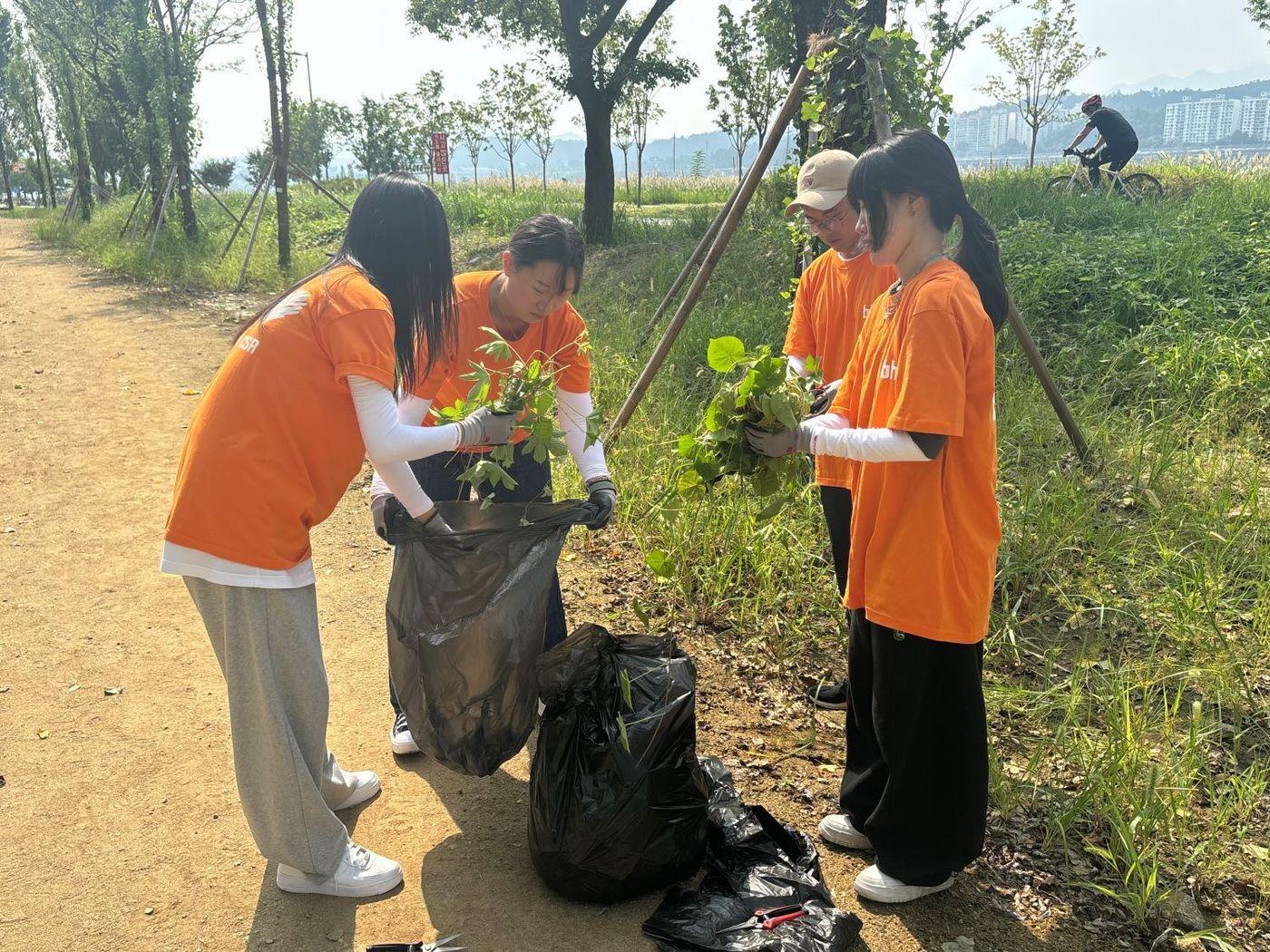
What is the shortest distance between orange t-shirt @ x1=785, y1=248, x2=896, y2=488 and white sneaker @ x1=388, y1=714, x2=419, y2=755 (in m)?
1.54

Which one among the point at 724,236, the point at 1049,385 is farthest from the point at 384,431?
the point at 1049,385

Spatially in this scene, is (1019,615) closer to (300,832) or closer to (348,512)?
(300,832)

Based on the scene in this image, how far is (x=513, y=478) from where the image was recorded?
108 inches

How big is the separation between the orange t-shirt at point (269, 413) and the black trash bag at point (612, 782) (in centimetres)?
80

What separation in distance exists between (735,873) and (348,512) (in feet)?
11.6

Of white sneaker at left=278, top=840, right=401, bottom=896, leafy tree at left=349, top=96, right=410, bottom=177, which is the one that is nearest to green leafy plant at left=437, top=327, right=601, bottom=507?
white sneaker at left=278, top=840, right=401, bottom=896

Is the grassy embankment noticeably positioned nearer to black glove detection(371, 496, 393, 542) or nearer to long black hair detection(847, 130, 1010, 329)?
black glove detection(371, 496, 393, 542)

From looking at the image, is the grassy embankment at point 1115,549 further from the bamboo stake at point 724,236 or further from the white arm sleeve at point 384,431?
the white arm sleeve at point 384,431

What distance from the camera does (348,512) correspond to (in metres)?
5.14

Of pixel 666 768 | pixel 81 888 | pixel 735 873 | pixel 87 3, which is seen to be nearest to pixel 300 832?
pixel 81 888

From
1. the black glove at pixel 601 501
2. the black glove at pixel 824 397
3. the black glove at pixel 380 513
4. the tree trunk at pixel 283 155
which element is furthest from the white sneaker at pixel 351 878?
the tree trunk at pixel 283 155

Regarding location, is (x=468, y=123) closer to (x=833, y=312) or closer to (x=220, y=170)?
(x=220, y=170)

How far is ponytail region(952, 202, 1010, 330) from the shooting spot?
2066 mm

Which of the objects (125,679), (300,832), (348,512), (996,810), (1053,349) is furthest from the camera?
(1053,349)
